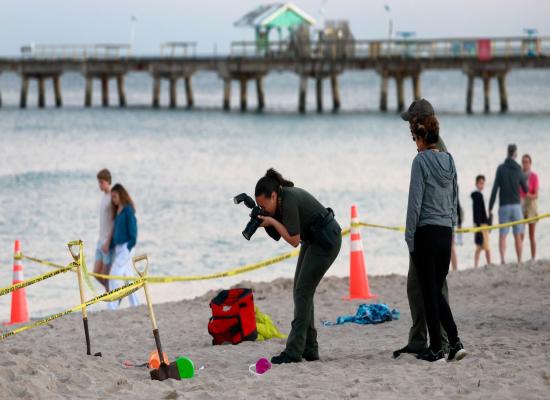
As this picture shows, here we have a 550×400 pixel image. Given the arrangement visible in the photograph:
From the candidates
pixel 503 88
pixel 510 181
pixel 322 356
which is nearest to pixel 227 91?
pixel 503 88

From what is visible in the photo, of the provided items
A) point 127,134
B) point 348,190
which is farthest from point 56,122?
point 348,190

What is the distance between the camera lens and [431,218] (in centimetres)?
663

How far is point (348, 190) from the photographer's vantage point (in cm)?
2942

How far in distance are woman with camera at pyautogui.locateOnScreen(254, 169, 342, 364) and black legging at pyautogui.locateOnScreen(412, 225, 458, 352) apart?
0.65 metres

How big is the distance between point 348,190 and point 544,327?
21.1 metres

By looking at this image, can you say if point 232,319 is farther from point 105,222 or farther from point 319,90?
point 319,90

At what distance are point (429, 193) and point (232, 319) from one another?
8.18 feet

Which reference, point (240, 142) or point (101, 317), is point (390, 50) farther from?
point (101, 317)

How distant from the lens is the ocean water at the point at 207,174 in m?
18.3

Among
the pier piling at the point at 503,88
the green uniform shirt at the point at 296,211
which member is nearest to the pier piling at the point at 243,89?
the pier piling at the point at 503,88

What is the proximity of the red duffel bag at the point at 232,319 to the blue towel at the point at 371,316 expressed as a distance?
1.04m

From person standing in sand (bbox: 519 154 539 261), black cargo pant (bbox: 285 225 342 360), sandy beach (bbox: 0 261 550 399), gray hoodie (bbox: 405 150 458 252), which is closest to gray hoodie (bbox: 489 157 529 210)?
person standing in sand (bbox: 519 154 539 261)

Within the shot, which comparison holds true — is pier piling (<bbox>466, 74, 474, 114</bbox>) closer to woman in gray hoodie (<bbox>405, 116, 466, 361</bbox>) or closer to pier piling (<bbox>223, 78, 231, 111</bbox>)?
pier piling (<bbox>223, 78, 231, 111</bbox>)

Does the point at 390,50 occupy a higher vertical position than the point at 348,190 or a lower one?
higher
